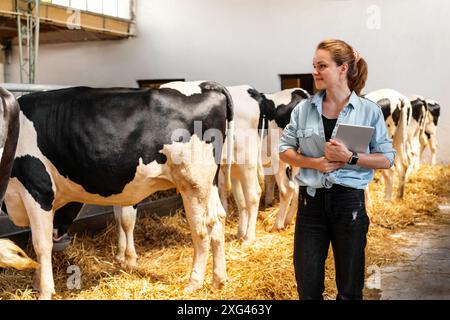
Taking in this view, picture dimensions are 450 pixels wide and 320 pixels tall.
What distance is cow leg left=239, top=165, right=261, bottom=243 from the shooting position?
17.8 ft

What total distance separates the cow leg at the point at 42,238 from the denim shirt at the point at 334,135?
1866mm

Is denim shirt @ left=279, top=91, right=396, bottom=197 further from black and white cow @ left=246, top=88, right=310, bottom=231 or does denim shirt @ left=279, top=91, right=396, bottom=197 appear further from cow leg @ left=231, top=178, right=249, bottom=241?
black and white cow @ left=246, top=88, right=310, bottom=231

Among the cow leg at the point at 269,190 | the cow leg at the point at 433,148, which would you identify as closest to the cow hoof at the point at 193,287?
the cow leg at the point at 269,190

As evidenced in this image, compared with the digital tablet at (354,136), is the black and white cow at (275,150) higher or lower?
lower

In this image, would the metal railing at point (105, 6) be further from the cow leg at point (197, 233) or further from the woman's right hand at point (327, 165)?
the woman's right hand at point (327, 165)

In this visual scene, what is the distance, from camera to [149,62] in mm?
12930

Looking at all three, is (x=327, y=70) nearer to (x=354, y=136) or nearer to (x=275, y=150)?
(x=354, y=136)

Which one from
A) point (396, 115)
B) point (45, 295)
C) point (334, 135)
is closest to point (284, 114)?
point (396, 115)

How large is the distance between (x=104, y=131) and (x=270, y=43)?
8285 mm

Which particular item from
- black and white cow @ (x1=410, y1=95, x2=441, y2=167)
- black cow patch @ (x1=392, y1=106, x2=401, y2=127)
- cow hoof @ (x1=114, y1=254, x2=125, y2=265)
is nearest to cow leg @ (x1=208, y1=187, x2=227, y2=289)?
cow hoof @ (x1=114, y1=254, x2=125, y2=265)

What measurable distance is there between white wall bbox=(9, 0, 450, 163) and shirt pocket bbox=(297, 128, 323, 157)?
848 centimetres

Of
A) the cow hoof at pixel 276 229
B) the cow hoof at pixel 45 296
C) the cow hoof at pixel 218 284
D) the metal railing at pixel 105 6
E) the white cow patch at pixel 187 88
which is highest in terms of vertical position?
the metal railing at pixel 105 6

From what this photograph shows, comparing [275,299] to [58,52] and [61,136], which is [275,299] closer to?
[61,136]

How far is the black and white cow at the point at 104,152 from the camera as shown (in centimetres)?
365
